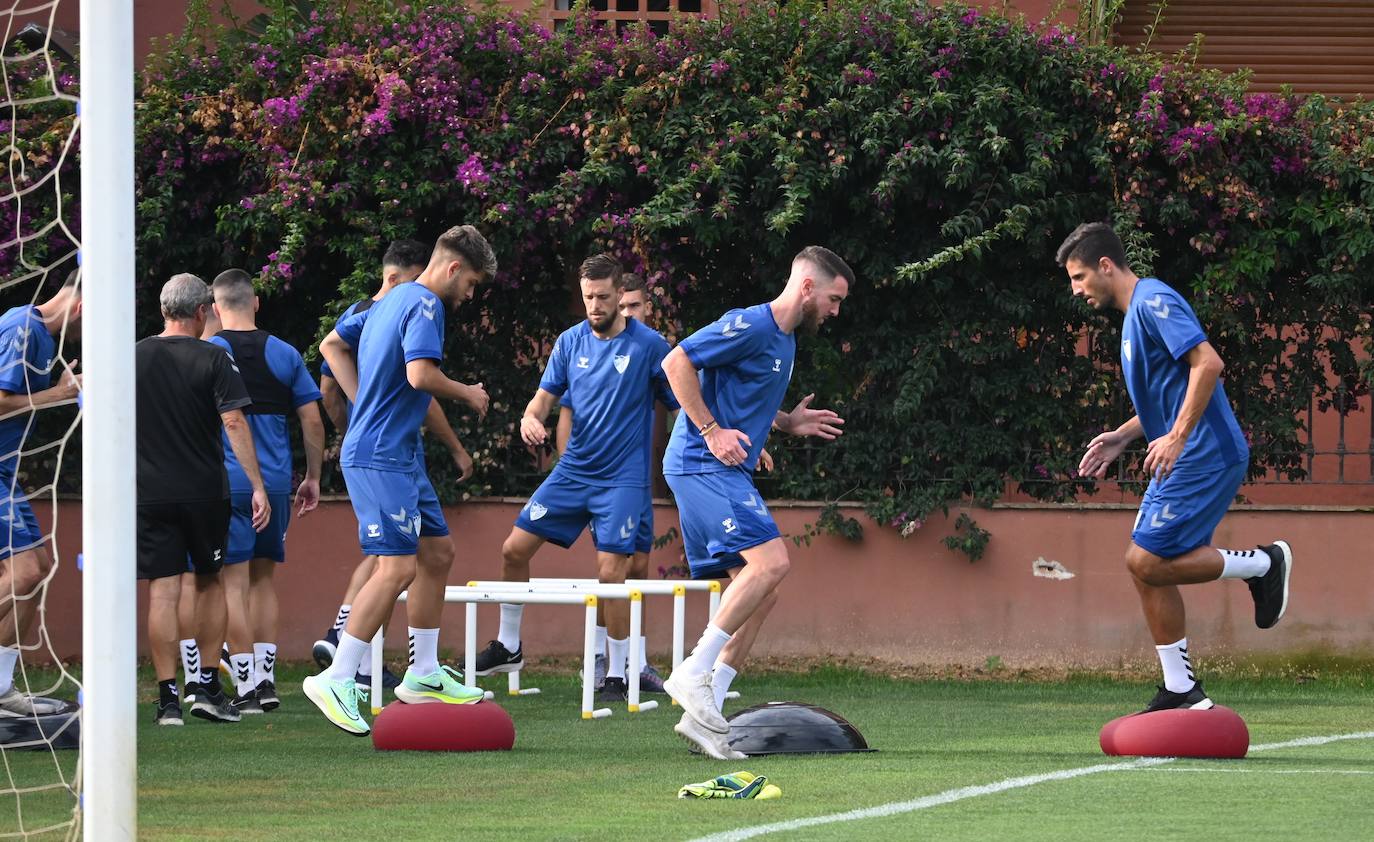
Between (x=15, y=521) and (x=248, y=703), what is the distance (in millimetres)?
1594

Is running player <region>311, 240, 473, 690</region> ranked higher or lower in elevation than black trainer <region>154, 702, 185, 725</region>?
higher

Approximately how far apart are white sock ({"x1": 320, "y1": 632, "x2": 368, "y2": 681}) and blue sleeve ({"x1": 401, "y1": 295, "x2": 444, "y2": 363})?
4.00 feet

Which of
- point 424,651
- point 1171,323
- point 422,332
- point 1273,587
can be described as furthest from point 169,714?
point 1273,587

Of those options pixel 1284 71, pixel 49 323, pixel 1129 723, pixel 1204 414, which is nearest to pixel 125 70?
pixel 49 323

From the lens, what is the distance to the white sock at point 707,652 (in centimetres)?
718

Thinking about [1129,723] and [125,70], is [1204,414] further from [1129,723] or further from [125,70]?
[125,70]

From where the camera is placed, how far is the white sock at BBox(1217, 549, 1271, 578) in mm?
8172

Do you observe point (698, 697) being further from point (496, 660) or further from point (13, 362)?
point (13, 362)

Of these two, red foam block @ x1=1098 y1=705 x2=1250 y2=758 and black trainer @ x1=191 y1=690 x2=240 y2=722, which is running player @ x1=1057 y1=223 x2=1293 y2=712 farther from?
black trainer @ x1=191 y1=690 x2=240 y2=722

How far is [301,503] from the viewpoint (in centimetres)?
998

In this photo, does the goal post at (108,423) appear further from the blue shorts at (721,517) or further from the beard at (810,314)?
the beard at (810,314)

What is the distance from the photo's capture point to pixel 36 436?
461 inches

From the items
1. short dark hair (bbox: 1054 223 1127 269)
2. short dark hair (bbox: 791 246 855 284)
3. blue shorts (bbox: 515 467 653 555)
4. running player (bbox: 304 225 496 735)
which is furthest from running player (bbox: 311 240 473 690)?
short dark hair (bbox: 1054 223 1127 269)

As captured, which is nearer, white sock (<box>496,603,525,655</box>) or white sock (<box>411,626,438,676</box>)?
white sock (<box>411,626,438,676</box>)
